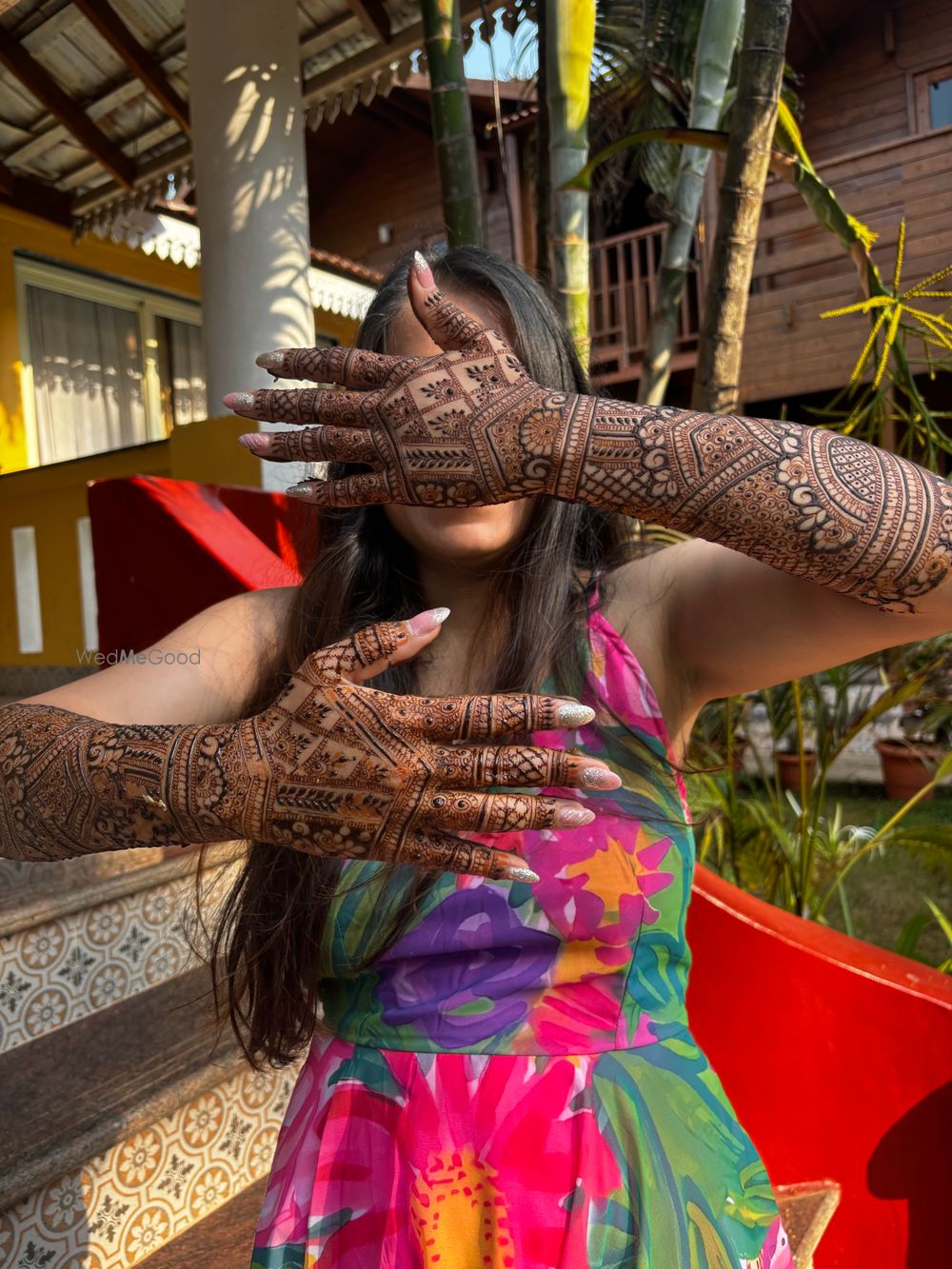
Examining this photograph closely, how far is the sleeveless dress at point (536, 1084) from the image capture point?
2.84ft

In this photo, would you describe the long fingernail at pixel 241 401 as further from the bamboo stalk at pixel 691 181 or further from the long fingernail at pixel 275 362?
the bamboo stalk at pixel 691 181

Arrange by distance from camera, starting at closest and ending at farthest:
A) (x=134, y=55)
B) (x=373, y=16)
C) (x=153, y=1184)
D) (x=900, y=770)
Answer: (x=153, y=1184) < (x=373, y=16) < (x=134, y=55) < (x=900, y=770)

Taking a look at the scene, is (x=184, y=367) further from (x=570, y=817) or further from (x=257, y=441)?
(x=570, y=817)

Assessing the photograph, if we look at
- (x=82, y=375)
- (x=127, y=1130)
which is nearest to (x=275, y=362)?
(x=127, y=1130)

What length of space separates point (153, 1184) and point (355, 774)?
136 cm

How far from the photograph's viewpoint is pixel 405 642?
25.8 inches

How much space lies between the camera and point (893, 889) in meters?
4.41

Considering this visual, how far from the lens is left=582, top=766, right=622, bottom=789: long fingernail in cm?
65

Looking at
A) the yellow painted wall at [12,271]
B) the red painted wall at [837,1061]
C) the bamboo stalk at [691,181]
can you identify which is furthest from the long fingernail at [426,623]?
the yellow painted wall at [12,271]

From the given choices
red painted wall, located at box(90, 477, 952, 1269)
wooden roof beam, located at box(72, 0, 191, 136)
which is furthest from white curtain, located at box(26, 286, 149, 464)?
red painted wall, located at box(90, 477, 952, 1269)

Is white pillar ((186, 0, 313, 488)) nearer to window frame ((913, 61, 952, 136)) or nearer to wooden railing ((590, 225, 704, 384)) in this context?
window frame ((913, 61, 952, 136))

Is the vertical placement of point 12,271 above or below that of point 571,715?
above

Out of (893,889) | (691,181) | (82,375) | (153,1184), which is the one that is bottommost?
(893,889)

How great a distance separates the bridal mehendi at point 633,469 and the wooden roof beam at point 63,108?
4765 mm
